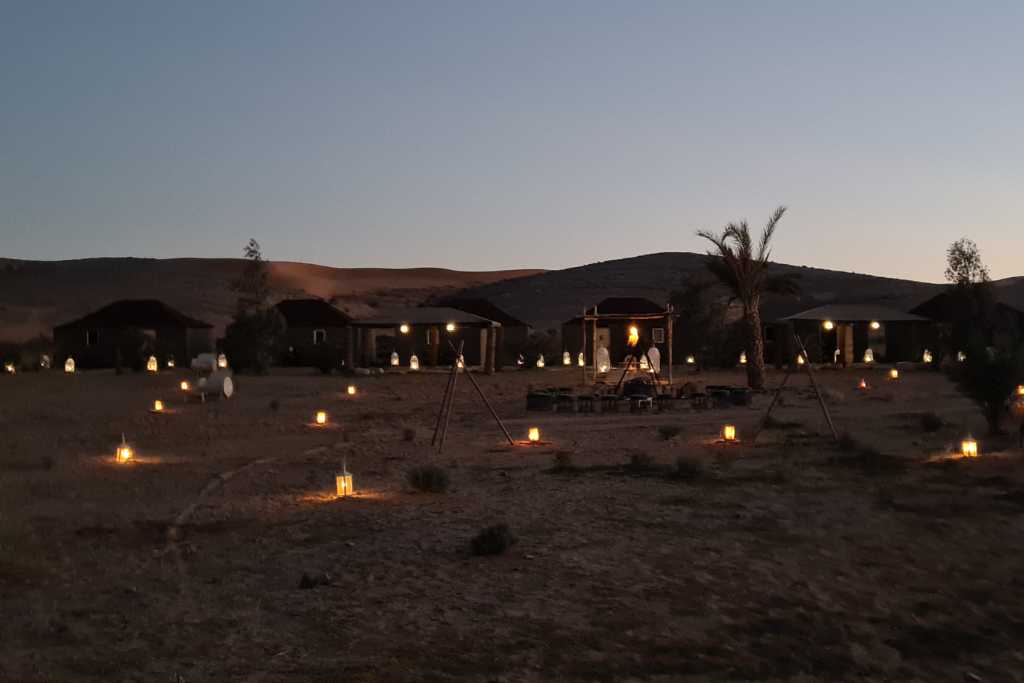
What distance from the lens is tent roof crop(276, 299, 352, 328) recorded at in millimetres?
43931

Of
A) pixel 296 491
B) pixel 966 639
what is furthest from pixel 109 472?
pixel 966 639

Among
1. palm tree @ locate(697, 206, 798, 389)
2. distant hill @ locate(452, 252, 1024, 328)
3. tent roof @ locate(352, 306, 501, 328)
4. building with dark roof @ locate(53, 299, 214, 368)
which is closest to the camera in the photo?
palm tree @ locate(697, 206, 798, 389)

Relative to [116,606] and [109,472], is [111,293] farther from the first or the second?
[116,606]

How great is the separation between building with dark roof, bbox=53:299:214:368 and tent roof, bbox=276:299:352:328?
186 inches

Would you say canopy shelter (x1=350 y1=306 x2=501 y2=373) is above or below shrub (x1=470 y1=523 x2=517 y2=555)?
above

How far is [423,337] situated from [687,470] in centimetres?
2939

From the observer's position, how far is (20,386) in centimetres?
2645

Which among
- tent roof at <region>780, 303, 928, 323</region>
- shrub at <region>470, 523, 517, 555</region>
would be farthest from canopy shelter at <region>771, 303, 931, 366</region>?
Answer: shrub at <region>470, 523, 517, 555</region>

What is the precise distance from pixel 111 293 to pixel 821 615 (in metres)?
74.3

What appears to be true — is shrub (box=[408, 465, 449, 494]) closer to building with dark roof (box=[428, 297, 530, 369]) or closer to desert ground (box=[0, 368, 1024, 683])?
desert ground (box=[0, 368, 1024, 683])

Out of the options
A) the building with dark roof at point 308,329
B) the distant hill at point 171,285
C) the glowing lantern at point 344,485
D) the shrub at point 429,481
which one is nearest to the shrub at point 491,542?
the shrub at point 429,481

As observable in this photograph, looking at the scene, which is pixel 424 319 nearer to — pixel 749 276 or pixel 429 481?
pixel 749 276

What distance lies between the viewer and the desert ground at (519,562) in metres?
5.90

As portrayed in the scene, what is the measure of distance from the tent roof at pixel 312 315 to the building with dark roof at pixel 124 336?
186 inches
